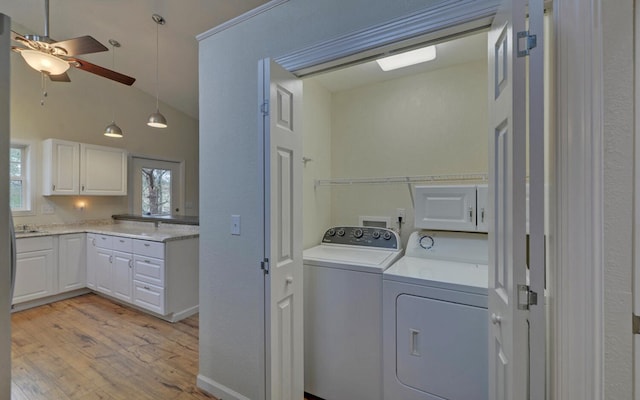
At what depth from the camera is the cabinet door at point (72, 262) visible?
346cm

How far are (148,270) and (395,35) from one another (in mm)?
3118

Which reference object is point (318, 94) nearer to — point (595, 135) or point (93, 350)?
point (595, 135)

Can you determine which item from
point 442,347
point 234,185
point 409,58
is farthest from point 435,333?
point 409,58

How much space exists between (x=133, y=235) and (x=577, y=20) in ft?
12.4

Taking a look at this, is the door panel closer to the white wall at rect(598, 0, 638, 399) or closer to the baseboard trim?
the white wall at rect(598, 0, 638, 399)

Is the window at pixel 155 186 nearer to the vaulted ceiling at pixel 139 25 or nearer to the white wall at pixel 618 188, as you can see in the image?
the vaulted ceiling at pixel 139 25

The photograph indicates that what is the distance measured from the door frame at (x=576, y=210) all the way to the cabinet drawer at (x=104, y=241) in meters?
4.10

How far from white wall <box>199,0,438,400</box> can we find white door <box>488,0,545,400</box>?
915 mm

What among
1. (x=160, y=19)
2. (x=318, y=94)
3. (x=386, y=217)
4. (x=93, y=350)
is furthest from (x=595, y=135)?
(x=160, y=19)

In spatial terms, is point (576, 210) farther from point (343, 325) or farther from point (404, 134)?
point (404, 134)

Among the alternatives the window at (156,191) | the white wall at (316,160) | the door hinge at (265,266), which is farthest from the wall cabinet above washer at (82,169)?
the door hinge at (265,266)

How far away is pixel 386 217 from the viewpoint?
8.53 ft

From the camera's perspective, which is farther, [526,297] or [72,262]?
[72,262]

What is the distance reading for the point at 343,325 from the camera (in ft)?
5.63
